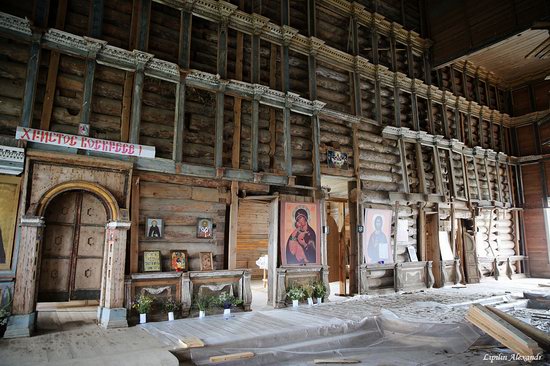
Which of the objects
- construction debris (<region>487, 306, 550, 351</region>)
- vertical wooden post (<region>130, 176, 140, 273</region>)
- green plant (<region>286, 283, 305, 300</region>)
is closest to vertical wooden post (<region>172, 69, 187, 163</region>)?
vertical wooden post (<region>130, 176, 140, 273</region>)

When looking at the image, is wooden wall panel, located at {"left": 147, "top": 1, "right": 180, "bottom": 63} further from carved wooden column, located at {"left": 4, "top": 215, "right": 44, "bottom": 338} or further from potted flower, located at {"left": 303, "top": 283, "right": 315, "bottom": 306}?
potted flower, located at {"left": 303, "top": 283, "right": 315, "bottom": 306}

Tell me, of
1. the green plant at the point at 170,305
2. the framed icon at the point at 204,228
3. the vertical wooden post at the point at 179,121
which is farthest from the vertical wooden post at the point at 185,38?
the green plant at the point at 170,305

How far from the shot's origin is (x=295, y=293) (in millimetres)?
8125

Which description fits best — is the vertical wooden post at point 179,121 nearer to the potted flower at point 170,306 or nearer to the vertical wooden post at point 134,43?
the vertical wooden post at point 134,43

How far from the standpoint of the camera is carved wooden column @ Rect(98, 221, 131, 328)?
6.03 metres

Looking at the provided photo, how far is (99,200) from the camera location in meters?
6.70

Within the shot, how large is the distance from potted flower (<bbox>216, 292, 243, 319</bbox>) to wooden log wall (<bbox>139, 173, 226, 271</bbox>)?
2.02 ft

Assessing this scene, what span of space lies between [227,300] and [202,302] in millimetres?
502

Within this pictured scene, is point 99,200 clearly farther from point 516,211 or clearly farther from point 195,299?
point 516,211

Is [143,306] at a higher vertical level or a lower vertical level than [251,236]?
lower

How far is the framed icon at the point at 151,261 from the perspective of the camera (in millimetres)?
6648

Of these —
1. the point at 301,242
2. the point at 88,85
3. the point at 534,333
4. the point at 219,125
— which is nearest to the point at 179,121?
the point at 219,125

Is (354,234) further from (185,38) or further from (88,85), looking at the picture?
(88,85)

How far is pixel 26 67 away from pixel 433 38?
42.1ft
